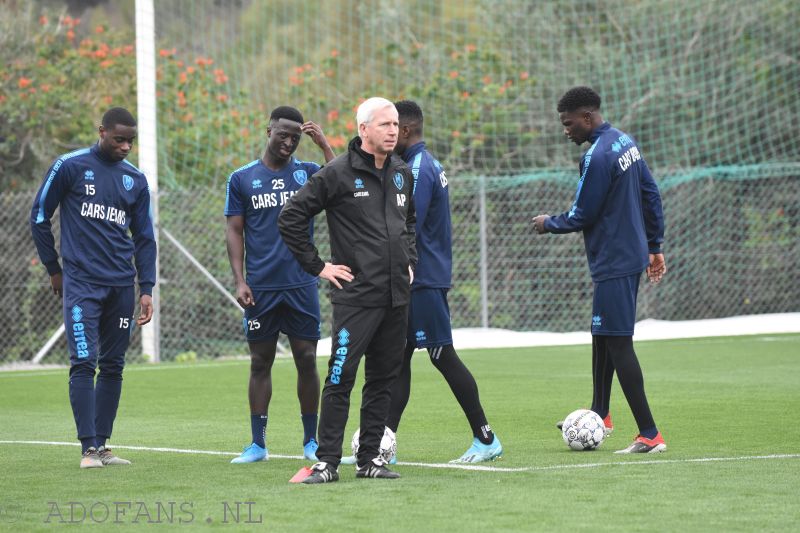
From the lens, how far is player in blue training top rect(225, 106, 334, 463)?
8422 mm

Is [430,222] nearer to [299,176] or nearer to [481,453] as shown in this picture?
[299,176]

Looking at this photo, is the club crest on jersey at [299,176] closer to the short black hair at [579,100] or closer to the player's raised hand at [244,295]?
the player's raised hand at [244,295]

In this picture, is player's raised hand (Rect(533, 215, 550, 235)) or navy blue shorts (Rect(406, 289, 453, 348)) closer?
navy blue shorts (Rect(406, 289, 453, 348))

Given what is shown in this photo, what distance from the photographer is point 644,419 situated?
321 inches

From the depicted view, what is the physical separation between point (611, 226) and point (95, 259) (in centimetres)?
319

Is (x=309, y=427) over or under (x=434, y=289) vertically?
under

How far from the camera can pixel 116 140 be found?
836 centimetres

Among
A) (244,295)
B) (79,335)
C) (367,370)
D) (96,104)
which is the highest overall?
(96,104)

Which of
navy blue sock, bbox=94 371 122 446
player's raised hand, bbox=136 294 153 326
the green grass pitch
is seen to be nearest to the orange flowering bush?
the green grass pitch

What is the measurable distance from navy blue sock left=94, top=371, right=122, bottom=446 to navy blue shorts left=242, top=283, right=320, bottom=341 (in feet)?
3.00

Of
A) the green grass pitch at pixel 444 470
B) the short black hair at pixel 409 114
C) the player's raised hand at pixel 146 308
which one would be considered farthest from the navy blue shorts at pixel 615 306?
the player's raised hand at pixel 146 308

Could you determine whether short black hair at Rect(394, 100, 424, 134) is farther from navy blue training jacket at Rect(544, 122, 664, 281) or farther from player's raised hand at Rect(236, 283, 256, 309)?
player's raised hand at Rect(236, 283, 256, 309)

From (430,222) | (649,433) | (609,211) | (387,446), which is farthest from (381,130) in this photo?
(649,433)

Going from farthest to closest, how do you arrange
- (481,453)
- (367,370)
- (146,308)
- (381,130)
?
(146,308) → (481,453) → (367,370) → (381,130)
